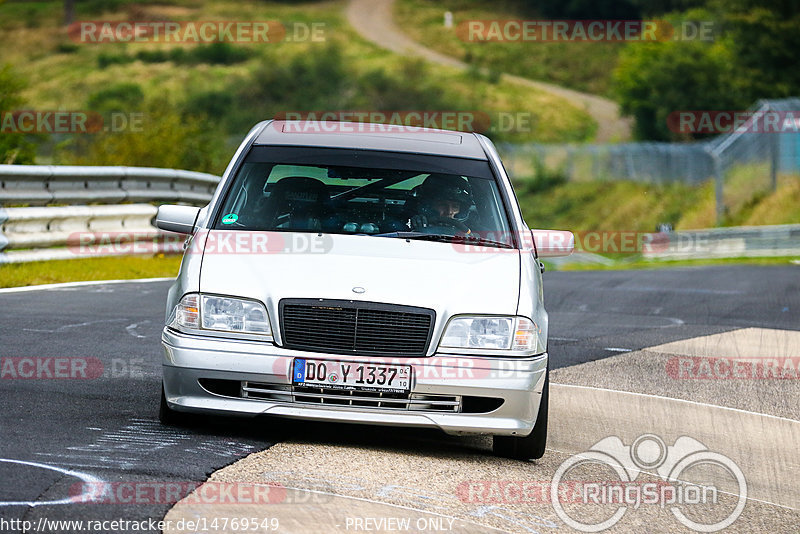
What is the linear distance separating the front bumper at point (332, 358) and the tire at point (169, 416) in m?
0.17

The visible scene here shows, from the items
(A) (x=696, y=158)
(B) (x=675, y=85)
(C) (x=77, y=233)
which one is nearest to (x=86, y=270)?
(C) (x=77, y=233)

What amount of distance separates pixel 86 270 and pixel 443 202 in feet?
26.2

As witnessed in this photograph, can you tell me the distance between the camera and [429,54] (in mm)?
103625

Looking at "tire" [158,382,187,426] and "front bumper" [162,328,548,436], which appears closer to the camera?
"front bumper" [162,328,548,436]

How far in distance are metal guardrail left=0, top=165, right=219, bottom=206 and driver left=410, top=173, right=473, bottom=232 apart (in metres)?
6.86

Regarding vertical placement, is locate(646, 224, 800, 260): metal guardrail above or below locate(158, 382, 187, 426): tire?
above

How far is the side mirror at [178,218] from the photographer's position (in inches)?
284

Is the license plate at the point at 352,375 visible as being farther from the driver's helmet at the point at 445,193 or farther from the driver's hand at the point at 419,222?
the driver's helmet at the point at 445,193

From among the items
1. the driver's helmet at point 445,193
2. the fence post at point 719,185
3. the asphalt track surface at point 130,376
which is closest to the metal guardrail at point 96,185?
the asphalt track surface at point 130,376

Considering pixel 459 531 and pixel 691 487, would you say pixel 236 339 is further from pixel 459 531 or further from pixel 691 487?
pixel 691 487

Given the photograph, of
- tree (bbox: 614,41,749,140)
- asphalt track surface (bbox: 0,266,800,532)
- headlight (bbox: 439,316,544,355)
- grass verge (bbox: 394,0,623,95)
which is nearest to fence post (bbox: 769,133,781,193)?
asphalt track surface (bbox: 0,266,800,532)

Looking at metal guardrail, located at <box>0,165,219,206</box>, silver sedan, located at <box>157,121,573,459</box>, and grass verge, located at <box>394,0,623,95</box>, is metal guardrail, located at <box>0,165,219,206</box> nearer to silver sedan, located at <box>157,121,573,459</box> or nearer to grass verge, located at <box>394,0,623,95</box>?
silver sedan, located at <box>157,121,573,459</box>

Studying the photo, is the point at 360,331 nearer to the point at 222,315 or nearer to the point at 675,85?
the point at 222,315

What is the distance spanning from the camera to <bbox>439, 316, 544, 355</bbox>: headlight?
6.14 m
